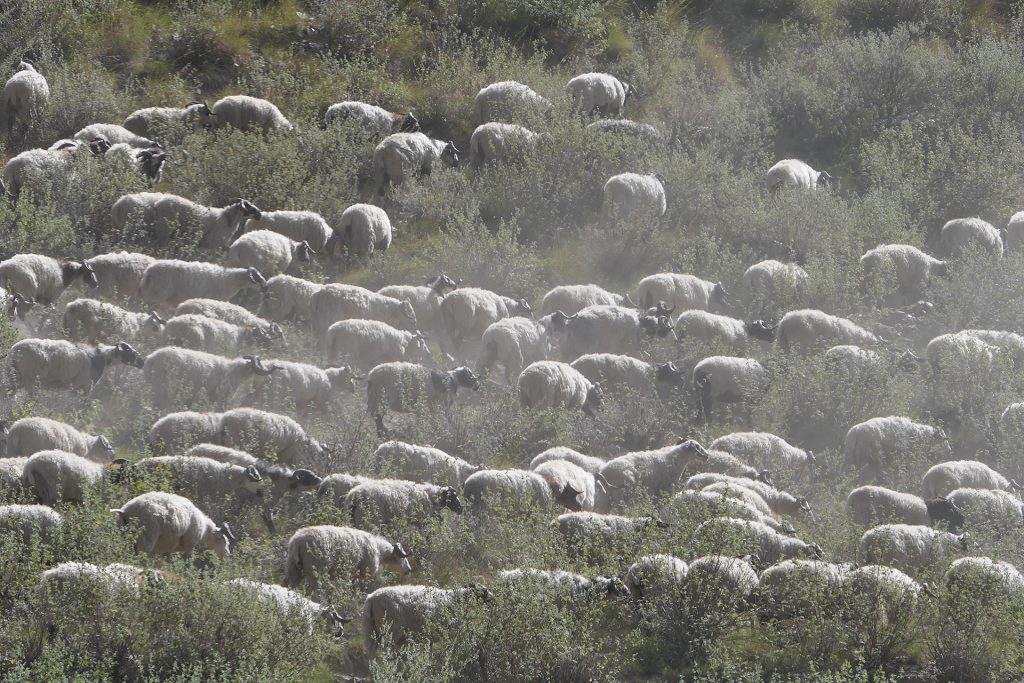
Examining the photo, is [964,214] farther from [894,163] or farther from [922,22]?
[922,22]

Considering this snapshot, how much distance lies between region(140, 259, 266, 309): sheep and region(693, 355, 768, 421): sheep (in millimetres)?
4963

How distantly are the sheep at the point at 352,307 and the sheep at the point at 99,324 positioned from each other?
177 centimetres

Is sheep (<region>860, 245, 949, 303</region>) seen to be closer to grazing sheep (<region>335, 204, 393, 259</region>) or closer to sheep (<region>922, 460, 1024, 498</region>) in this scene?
sheep (<region>922, 460, 1024, 498</region>)

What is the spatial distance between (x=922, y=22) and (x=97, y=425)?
17.9 meters

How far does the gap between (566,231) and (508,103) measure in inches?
131

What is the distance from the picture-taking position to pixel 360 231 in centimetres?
1683

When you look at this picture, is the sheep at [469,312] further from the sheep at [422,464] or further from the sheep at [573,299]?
the sheep at [422,464]

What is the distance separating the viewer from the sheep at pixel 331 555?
31.1 ft

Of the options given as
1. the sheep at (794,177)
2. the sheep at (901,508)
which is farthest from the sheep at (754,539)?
the sheep at (794,177)

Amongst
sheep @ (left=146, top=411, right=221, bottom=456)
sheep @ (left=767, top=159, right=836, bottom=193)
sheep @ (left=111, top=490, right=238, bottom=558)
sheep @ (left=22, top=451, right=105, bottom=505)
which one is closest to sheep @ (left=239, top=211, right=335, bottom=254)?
sheep @ (left=146, top=411, right=221, bottom=456)

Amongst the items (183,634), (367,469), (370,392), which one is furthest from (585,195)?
(183,634)

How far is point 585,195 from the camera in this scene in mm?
18547

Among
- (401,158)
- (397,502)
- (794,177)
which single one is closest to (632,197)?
(794,177)

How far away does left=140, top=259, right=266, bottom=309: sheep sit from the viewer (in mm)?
14648
